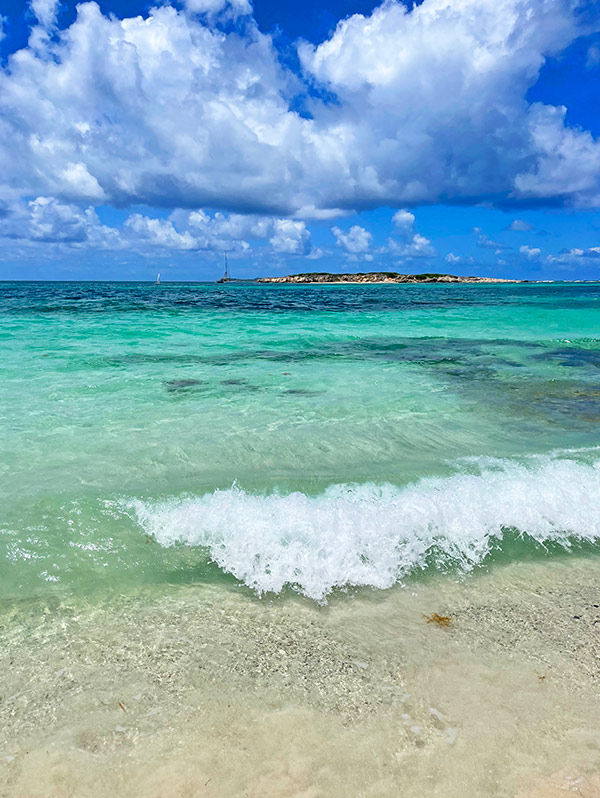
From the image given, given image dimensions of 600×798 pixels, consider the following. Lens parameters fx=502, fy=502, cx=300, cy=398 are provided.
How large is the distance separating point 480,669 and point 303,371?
35.8 ft

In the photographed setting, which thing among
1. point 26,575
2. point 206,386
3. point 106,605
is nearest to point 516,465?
point 106,605

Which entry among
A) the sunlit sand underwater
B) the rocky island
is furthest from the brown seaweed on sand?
the rocky island

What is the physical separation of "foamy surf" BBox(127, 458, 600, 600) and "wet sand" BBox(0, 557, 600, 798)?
307 mm

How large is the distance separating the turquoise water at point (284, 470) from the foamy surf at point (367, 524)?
19 millimetres

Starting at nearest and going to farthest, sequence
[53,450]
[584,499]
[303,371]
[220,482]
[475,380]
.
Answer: [584,499] < [220,482] < [53,450] < [475,380] < [303,371]

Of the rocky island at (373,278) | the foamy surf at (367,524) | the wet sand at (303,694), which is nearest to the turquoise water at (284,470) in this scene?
the foamy surf at (367,524)

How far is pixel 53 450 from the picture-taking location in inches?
284

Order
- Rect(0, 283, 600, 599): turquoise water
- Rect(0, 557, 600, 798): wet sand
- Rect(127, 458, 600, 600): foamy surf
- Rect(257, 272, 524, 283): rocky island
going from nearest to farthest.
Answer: Rect(0, 557, 600, 798): wet sand
Rect(127, 458, 600, 600): foamy surf
Rect(0, 283, 600, 599): turquoise water
Rect(257, 272, 524, 283): rocky island

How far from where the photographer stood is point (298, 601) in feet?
13.3

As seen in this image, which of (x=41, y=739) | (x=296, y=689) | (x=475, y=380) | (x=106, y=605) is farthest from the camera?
(x=475, y=380)

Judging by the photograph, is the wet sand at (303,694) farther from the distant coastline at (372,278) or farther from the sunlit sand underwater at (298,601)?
the distant coastline at (372,278)

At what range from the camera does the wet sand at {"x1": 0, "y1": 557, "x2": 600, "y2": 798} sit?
2590 millimetres

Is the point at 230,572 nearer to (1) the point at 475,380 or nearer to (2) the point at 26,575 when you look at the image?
(2) the point at 26,575

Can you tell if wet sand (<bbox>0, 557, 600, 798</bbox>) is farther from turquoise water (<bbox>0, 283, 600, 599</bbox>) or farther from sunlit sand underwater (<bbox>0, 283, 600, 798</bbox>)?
turquoise water (<bbox>0, 283, 600, 599</bbox>)
